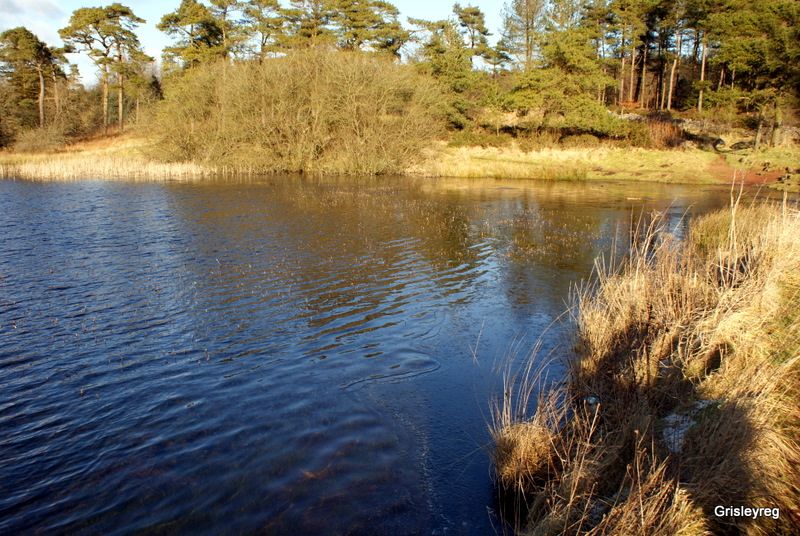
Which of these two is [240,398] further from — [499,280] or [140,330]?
[499,280]

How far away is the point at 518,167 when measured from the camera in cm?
4253

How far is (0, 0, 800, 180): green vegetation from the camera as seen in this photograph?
4075cm

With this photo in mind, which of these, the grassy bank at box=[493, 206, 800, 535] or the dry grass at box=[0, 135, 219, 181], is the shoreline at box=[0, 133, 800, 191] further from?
the grassy bank at box=[493, 206, 800, 535]

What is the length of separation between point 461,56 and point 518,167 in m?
15.0

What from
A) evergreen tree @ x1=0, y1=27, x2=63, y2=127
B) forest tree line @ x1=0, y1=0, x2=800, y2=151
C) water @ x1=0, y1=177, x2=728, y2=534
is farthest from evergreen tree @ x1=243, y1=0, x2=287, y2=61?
water @ x1=0, y1=177, x2=728, y2=534

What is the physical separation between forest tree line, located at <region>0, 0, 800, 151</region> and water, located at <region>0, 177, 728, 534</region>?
1214 inches

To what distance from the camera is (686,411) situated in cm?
548

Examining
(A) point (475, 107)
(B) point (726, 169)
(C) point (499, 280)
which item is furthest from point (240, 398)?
(A) point (475, 107)

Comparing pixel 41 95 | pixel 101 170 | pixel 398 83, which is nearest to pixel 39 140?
pixel 41 95

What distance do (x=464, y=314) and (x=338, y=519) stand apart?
6.49 meters

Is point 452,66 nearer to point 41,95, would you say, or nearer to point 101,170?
point 101,170

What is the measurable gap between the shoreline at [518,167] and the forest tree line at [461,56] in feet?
10.4

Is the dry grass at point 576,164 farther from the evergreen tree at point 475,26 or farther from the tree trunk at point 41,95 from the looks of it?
the tree trunk at point 41,95

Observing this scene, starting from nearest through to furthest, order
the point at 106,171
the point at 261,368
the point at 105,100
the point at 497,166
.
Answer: the point at 261,368, the point at 106,171, the point at 497,166, the point at 105,100
